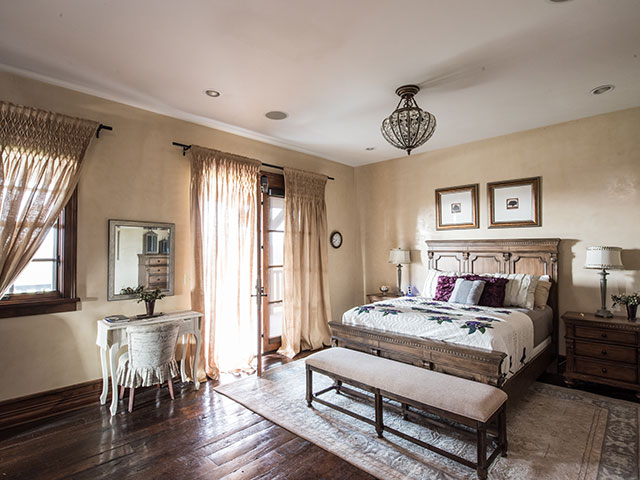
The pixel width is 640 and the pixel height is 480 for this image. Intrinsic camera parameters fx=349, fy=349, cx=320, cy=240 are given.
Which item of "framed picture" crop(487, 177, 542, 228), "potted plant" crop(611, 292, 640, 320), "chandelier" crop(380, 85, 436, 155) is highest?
"chandelier" crop(380, 85, 436, 155)

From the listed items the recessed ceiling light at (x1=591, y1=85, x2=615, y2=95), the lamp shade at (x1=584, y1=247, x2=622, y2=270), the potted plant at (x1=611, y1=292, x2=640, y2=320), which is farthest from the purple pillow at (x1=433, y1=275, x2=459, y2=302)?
the recessed ceiling light at (x1=591, y1=85, x2=615, y2=95)

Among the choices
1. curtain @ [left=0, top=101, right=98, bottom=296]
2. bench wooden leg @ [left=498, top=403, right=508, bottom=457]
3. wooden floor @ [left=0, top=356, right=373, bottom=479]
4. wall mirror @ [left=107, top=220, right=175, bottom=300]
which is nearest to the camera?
wooden floor @ [left=0, top=356, right=373, bottom=479]

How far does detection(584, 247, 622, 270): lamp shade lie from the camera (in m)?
3.43

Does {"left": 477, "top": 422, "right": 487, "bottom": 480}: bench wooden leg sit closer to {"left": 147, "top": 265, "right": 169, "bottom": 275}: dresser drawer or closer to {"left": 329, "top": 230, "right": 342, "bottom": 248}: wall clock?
{"left": 147, "top": 265, "right": 169, "bottom": 275}: dresser drawer

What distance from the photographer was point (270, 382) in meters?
3.63

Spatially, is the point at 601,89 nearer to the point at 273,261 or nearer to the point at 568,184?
the point at 568,184

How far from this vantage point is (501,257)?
4441mm

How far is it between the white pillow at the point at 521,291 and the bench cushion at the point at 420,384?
1823mm

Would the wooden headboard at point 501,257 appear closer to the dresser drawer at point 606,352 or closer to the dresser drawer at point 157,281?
the dresser drawer at point 606,352

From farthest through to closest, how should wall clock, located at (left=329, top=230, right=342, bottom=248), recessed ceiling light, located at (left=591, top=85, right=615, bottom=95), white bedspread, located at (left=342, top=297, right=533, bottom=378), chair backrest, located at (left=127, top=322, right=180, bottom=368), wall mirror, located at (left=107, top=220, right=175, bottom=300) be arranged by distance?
1. wall clock, located at (left=329, top=230, right=342, bottom=248)
2. wall mirror, located at (left=107, top=220, right=175, bottom=300)
3. recessed ceiling light, located at (left=591, top=85, right=615, bottom=95)
4. chair backrest, located at (left=127, top=322, right=180, bottom=368)
5. white bedspread, located at (left=342, top=297, right=533, bottom=378)

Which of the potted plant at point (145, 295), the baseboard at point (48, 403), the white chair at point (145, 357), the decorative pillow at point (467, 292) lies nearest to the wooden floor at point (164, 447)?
the baseboard at point (48, 403)

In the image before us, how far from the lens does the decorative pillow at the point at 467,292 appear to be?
12.8ft

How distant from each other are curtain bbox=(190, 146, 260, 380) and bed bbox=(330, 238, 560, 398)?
1.15 m

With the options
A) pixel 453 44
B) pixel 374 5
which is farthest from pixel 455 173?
pixel 374 5
